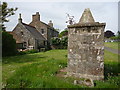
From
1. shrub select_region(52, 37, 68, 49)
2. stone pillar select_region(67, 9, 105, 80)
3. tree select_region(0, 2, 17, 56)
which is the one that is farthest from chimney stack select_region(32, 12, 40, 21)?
stone pillar select_region(67, 9, 105, 80)

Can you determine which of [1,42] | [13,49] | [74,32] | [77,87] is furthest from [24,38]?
[77,87]

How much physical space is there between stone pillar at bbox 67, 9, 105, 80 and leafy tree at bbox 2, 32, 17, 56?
A: 17558mm

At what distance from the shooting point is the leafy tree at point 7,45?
68.4 ft

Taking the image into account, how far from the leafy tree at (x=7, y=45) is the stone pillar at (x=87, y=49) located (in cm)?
1756

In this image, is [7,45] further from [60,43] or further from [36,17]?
[60,43]

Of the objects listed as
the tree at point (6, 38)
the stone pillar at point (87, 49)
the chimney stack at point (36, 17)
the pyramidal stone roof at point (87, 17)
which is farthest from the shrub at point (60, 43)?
the stone pillar at point (87, 49)

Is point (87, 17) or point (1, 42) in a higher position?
point (87, 17)

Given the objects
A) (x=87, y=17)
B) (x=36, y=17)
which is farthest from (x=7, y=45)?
(x=87, y=17)

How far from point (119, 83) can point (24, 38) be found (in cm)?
2777

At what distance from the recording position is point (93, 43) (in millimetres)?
6195

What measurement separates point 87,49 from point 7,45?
18711 mm

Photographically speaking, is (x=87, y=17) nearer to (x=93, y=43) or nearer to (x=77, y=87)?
(x=93, y=43)

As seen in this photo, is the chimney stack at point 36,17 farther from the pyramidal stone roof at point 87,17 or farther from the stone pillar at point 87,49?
the stone pillar at point 87,49

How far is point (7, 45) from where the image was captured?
21.4m
